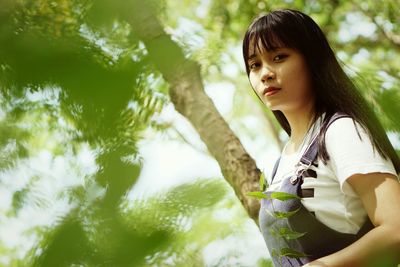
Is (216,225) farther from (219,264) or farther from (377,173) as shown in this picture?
(377,173)

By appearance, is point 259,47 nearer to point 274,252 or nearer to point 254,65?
point 254,65

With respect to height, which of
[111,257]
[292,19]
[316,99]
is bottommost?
[111,257]

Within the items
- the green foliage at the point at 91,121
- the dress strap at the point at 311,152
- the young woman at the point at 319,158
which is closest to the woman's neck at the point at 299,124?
the young woman at the point at 319,158

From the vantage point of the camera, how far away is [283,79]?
1.23 meters

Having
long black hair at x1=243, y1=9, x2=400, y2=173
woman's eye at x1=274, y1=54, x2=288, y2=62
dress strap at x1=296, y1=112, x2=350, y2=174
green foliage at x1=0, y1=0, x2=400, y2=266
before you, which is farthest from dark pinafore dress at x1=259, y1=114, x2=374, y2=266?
green foliage at x1=0, y1=0, x2=400, y2=266

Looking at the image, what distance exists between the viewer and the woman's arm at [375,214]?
34.8 inches

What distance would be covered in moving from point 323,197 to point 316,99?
0.30 metres

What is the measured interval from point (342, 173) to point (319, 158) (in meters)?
0.12

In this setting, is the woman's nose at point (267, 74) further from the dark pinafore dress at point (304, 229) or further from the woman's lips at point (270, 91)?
the dark pinafore dress at point (304, 229)

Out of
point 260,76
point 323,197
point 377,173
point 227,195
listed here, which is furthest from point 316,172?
point 227,195

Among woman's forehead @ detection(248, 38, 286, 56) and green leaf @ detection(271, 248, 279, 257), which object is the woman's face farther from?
green leaf @ detection(271, 248, 279, 257)

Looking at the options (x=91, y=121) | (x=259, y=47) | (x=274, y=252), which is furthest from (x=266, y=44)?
(x=91, y=121)

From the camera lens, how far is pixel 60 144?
32 centimetres

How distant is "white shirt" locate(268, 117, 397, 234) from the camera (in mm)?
1007
